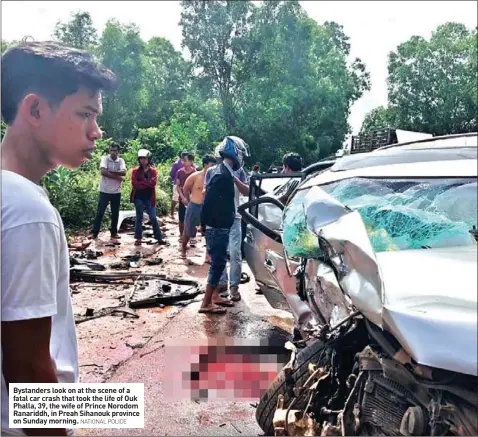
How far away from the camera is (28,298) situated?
106 cm

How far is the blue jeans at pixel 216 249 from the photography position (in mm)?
4840

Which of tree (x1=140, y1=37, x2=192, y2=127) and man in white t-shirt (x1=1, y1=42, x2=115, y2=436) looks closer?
man in white t-shirt (x1=1, y1=42, x2=115, y2=436)

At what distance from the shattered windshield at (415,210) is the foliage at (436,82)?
86.8 ft

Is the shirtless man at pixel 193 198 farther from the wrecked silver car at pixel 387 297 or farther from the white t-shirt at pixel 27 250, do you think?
the white t-shirt at pixel 27 250

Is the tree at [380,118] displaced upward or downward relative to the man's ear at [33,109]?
upward

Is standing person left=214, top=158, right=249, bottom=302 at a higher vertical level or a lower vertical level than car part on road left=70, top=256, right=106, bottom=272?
higher

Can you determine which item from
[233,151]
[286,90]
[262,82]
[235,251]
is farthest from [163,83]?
[233,151]

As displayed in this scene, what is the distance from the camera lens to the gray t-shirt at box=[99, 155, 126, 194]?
895 cm

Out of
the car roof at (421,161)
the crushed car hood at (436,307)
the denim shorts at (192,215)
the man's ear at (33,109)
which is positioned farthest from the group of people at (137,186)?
the man's ear at (33,109)

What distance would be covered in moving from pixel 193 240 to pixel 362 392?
7.70 m

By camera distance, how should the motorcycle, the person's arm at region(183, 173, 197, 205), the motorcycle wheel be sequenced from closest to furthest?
the motorcycle
the motorcycle wheel
the person's arm at region(183, 173, 197, 205)

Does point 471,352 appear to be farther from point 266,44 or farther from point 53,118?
point 266,44

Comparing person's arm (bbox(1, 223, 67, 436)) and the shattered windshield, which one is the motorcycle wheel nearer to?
the shattered windshield

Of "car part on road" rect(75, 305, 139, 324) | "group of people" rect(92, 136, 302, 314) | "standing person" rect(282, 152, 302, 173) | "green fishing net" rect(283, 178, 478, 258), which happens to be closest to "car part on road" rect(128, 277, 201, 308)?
"car part on road" rect(75, 305, 139, 324)
